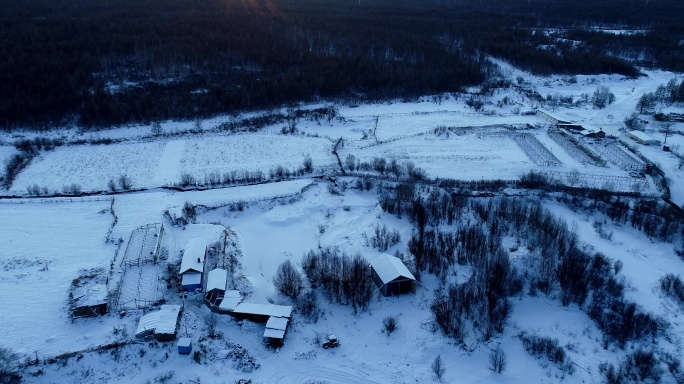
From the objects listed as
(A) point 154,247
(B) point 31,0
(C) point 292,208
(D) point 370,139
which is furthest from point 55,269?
(B) point 31,0

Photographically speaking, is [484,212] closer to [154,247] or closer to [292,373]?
[292,373]

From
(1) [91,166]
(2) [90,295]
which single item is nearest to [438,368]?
(2) [90,295]

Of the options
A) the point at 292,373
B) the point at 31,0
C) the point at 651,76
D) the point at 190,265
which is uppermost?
the point at 31,0

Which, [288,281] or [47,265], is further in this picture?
[47,265]

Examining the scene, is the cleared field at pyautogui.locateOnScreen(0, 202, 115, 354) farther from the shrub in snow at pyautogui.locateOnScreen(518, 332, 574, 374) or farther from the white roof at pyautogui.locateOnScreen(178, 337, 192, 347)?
the shrub in snow at pyautogui.locateOnScreen(518, 332, 574, 374)

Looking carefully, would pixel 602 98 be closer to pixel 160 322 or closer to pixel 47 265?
pixel 160 322

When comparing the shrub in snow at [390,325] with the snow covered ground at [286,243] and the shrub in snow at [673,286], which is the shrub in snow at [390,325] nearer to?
the snow covered ground at [286,243]

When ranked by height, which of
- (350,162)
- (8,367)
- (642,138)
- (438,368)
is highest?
(642,138)
